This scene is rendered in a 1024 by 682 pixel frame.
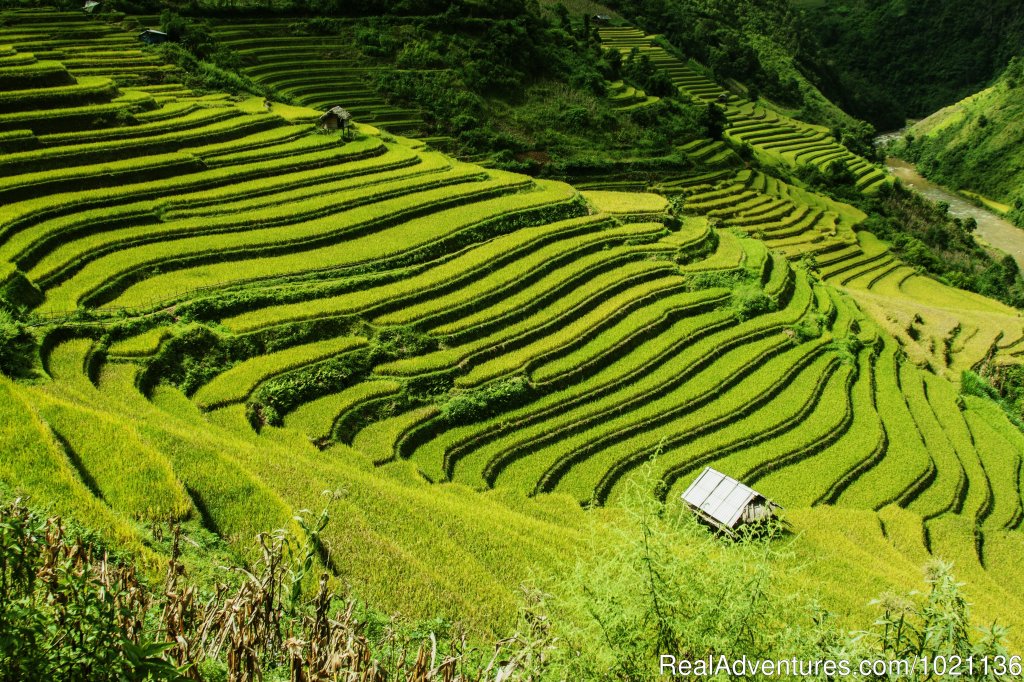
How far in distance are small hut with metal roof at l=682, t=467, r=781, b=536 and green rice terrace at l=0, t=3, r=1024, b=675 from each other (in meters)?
0.93

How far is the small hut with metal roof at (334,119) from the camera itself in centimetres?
2623

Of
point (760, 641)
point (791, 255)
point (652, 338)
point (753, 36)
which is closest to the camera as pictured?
point (760, 641)

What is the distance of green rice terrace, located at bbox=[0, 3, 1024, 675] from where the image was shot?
30.3 feet

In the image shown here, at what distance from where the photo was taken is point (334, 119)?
2630cm

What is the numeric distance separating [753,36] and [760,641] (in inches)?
3518

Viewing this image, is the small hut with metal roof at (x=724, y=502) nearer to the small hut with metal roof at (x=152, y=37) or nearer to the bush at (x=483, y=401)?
the bush at (x=483, y=401)

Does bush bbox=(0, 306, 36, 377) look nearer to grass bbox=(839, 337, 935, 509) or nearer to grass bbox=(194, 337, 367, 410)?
grass bbox=(194, 337, 367, 410)

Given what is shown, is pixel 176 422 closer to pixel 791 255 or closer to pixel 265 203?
pixel 265 203

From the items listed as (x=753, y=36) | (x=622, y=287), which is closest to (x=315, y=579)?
(x=622, y=287)

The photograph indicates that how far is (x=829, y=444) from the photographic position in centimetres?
1727

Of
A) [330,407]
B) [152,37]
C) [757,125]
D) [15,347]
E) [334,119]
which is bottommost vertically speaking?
[330,407]

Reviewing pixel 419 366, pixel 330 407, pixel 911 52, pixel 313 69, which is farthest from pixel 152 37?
pixel 911 52

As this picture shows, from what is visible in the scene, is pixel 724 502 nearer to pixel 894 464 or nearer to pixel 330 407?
pixel 894 464

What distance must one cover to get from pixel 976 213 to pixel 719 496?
63947 millimetres
